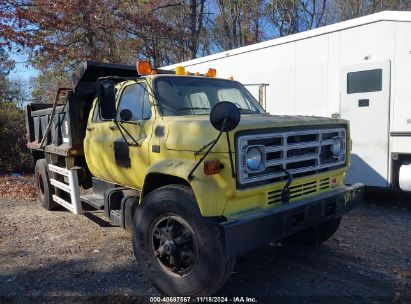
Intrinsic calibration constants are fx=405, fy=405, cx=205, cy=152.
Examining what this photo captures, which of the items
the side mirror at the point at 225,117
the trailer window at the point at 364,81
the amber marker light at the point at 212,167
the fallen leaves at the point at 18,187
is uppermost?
the trailer window at the point at 364,81

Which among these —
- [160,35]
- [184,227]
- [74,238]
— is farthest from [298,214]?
[160,35]

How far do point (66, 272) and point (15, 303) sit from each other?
750 millimetres

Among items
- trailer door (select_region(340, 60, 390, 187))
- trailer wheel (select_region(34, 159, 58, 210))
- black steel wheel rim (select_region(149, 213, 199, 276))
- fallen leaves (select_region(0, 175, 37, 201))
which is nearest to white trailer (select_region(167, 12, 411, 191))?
trailer door (select_region(340, 60, 390, 187))

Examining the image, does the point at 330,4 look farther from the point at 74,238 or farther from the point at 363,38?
the point at 74,238

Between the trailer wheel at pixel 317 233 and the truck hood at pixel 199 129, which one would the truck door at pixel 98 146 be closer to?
the truck hood at pixel 199 129

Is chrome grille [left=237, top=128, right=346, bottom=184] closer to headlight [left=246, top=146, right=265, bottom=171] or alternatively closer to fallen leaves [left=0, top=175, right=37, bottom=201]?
headlight [left=246, top=146, right=265, bottom=171]

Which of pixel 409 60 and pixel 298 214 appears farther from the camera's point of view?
pixel 409 60

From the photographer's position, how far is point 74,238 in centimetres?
562

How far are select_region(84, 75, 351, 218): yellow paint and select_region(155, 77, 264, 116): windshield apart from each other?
0.14 m

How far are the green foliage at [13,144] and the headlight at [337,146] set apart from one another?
1001 centimetres

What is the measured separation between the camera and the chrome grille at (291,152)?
11.3 feet

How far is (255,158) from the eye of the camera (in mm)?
3518

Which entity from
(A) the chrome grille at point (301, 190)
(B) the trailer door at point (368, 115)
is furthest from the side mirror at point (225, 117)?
(B) the trailer door at point (368, 115)

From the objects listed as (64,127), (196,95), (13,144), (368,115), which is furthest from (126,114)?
(13,144)
